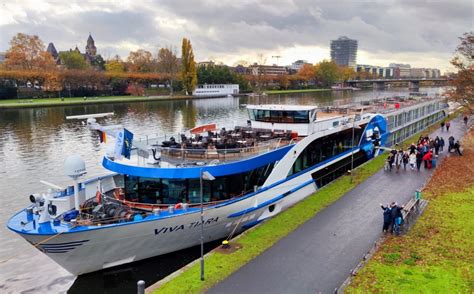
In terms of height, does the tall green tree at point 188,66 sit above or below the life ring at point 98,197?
above

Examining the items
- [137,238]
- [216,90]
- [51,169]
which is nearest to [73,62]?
[216,90]

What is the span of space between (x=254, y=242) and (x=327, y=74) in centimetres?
16798

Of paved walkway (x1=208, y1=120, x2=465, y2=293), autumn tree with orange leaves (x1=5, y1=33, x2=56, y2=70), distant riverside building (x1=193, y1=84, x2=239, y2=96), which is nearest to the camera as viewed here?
paved walkway (x1=208, y1=120, x2=465, y2=293)

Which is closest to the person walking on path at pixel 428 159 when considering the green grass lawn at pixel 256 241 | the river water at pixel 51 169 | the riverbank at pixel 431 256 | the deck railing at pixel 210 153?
the green grass lawn at pixel 256 241

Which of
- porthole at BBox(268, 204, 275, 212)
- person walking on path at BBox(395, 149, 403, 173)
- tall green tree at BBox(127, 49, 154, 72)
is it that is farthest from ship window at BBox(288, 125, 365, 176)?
tall green tree at BBox(127, 49, 154, 72)

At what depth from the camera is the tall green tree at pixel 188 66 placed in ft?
349

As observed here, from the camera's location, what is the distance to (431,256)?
13375mm

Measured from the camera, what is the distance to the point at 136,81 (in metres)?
113

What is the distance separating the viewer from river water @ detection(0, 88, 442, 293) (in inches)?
570

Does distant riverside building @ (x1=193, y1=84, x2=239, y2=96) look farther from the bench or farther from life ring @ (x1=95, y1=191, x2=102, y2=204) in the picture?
the bench

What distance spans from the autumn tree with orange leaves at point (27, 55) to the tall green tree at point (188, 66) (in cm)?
3341

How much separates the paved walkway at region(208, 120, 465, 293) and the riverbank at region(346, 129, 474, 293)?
81 centimetres

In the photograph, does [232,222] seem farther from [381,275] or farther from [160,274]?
[381,275]

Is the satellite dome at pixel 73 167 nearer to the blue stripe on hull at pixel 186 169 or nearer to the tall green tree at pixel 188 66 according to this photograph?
the blue stripe on hull at pixel 186 169
